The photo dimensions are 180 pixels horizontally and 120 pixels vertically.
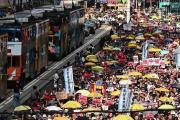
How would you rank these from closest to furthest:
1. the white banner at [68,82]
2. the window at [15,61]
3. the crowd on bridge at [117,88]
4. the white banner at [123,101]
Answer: the white banner at [123,101] → the crowd on bridge at [117,88] → the white banner at [68,82] → the window at [15,61]

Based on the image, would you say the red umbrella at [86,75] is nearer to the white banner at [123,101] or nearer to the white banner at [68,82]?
the white banner at [68,82]

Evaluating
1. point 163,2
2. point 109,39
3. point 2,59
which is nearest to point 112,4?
point 163,2

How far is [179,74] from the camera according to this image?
42062 mm

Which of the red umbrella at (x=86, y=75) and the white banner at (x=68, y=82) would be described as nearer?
the white banner at (x=68, y=82)

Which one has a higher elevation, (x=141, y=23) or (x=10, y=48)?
(x=10, y=48)

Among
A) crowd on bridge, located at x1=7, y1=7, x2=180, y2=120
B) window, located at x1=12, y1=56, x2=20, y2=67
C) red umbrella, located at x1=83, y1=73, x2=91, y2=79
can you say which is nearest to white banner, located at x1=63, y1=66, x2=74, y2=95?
crowd on bridge, located at x1=7, y1=7, x2=180, y2=120

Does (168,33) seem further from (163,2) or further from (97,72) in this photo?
(163,2)

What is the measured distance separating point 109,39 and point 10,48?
28669mm

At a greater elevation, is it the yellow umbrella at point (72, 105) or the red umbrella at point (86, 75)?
the yellow umbrella at point (72, 105)

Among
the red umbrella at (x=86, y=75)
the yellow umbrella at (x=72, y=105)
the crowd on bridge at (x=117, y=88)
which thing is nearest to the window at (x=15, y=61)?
the crowd on bridge at (x=117, y=88)

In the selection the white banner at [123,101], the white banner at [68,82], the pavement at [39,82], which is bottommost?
the pavement at [39,82]

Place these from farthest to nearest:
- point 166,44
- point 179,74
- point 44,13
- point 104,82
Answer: point 166,44, point 44,13, point 179,74, point 104,82

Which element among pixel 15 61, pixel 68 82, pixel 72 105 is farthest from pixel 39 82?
pixel 72 105

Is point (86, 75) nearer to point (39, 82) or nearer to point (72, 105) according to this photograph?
point (39, 82)
